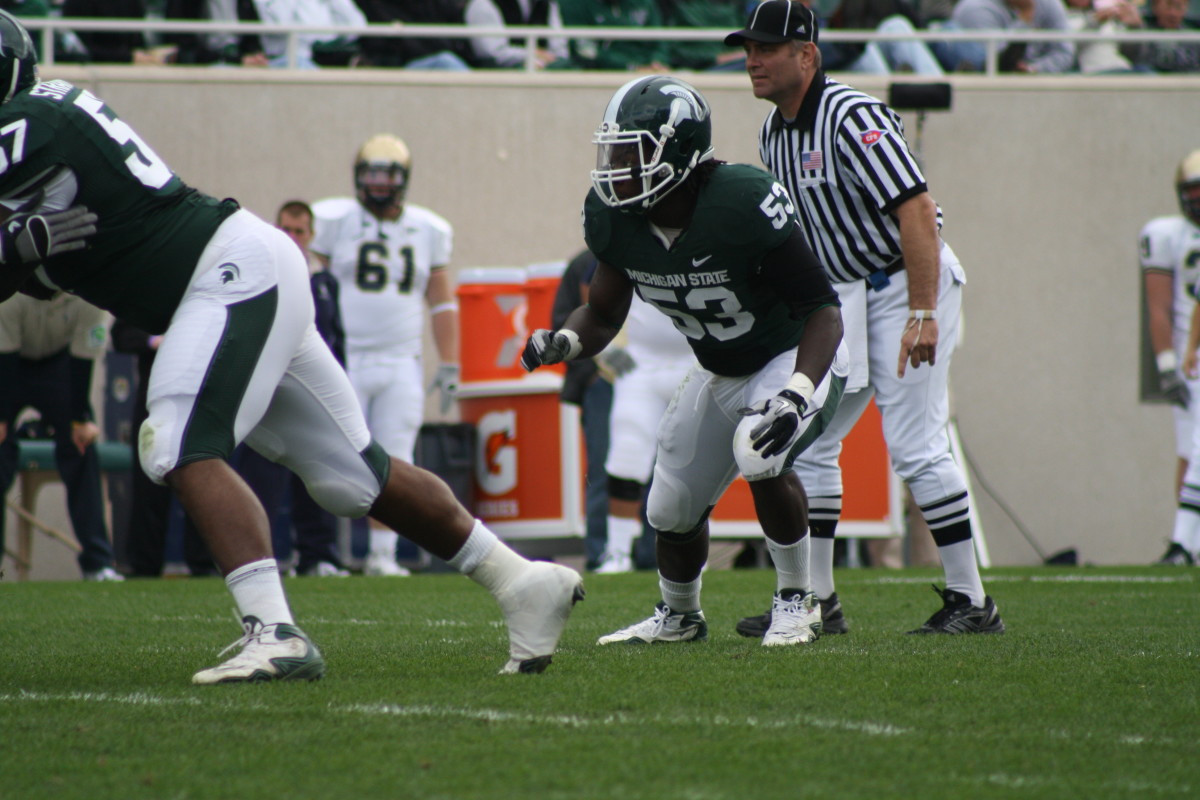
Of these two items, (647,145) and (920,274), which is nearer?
(647,145)

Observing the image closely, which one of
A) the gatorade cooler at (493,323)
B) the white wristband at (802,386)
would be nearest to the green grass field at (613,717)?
the white wristband at (802,386)

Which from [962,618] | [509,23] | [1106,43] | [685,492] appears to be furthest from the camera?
[1106,43]

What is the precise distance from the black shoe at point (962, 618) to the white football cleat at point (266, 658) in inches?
80.1

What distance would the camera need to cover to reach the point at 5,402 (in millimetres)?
7527

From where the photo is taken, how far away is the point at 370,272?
8.18 m

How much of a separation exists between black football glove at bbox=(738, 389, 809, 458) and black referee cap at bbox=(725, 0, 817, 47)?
4.70 ft

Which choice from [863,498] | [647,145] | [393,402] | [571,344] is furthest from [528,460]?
[647,145]

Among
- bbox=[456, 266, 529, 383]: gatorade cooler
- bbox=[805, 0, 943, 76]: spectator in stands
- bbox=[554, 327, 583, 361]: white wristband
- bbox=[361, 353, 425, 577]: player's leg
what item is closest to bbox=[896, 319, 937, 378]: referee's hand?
bbox=[554, 327, 583, 361]: white wristband

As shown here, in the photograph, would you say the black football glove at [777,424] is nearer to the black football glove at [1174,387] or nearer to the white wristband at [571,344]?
A: the white wristband at [571,344]

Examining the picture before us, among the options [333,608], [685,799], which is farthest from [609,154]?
[333,608]

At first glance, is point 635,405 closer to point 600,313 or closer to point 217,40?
point 600,313

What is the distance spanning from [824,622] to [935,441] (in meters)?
0.66

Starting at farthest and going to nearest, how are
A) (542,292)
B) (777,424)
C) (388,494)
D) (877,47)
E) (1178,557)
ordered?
Answer: (877,47) → (542,292) → (1178,557) → (777,424) → (388,494)

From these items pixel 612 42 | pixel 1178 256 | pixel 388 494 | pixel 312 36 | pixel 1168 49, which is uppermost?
pixel 312 36
